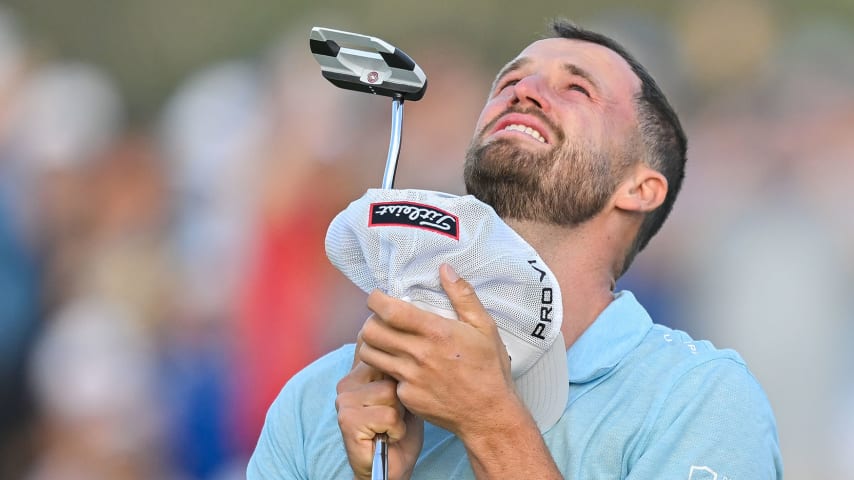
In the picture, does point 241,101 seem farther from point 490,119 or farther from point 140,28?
point 490,119

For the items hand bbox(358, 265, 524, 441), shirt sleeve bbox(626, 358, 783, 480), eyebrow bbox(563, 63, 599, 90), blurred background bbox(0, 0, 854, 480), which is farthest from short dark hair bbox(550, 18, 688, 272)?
blurred background bbox(0, 0, 854, 480)

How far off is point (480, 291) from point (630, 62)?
83 centimetres

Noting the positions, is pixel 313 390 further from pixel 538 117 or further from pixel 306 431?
pixel 538 117

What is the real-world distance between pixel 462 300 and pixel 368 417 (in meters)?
0.19

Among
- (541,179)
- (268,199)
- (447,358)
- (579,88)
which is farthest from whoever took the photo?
(268,199)

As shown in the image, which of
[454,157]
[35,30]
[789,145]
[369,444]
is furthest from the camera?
[35,30]

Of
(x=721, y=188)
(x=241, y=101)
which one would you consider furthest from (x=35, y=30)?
(x=721, y=188)

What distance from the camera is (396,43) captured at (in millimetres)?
3566

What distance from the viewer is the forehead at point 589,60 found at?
199 cm

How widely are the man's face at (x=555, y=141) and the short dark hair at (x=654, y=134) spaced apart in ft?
0.13

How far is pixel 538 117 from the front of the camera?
73.7 inches

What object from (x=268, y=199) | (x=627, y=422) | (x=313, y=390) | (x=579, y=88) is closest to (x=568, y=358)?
(x=627, y=422)

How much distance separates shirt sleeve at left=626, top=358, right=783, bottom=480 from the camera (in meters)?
1.47

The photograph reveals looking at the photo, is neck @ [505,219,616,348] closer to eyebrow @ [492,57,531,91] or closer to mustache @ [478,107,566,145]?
mustache @ [478,107,566,145]
